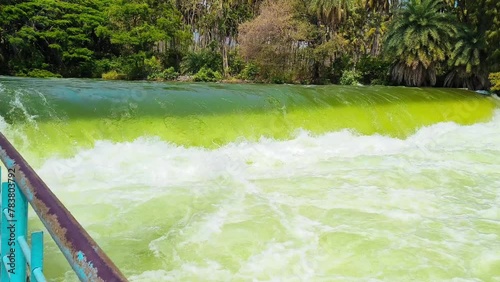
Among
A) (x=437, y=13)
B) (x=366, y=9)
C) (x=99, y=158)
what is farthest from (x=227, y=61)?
(x=99, y=158)

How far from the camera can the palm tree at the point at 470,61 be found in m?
21.5

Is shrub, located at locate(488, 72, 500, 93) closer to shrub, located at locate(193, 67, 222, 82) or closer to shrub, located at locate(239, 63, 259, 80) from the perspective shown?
shrub, located at locate(239, 63, 259, 80)

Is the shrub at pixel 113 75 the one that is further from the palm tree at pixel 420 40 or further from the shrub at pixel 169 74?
the palm tree at pixel 420 40

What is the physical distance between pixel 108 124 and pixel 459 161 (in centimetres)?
675

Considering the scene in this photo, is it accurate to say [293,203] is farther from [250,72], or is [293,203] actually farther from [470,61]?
[250,72]

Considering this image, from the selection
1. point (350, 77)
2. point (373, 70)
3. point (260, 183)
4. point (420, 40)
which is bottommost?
point (350, 77)

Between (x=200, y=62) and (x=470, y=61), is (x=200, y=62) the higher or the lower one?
the lower one

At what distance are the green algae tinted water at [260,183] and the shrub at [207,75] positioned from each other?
19161mm

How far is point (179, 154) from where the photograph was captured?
26.5 ft

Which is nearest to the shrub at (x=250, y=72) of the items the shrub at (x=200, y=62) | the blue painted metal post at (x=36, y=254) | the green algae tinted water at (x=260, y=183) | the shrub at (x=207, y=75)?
the shrub at (x=207, y=75)

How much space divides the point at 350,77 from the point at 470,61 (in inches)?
290

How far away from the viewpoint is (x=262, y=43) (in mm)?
29344

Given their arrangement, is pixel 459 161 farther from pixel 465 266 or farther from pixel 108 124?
pixel 108 124

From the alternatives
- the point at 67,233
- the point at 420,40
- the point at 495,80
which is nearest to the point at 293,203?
the point at 67,233
